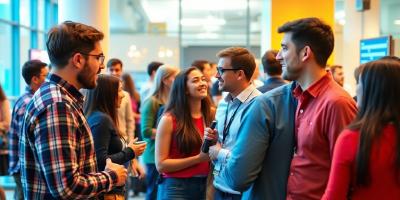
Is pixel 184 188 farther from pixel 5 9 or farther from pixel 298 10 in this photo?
pixel 5 9

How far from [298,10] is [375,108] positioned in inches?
232

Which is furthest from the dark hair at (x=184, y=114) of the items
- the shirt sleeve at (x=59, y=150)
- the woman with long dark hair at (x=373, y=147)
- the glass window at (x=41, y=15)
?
the glass window at (x=41, y=15)

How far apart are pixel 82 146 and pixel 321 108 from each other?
96 cm

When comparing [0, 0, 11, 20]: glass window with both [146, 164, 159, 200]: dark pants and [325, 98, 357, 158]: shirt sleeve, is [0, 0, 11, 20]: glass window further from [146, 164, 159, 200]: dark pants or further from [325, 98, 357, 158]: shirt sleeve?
[325, 98, 357, 158]: shirt sleeve

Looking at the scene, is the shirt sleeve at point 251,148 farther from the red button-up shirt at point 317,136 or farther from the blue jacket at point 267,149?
the red button-up shirt at point 317,136

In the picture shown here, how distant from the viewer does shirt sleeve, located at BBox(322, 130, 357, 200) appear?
1866 millimetres

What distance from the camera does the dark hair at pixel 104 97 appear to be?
3.17 m

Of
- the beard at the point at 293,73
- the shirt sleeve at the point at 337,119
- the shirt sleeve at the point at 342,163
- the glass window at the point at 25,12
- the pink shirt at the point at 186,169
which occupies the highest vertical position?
the glass window at the point at 25,12

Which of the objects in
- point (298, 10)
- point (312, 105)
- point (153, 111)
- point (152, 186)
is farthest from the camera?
point (298, 10)

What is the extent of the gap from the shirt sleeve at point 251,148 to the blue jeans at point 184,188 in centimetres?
119

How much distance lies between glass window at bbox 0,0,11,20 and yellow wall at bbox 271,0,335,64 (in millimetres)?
4506

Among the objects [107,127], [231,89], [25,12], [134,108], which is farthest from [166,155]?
[25,12]

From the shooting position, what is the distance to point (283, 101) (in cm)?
218

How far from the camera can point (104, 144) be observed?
2996mm
